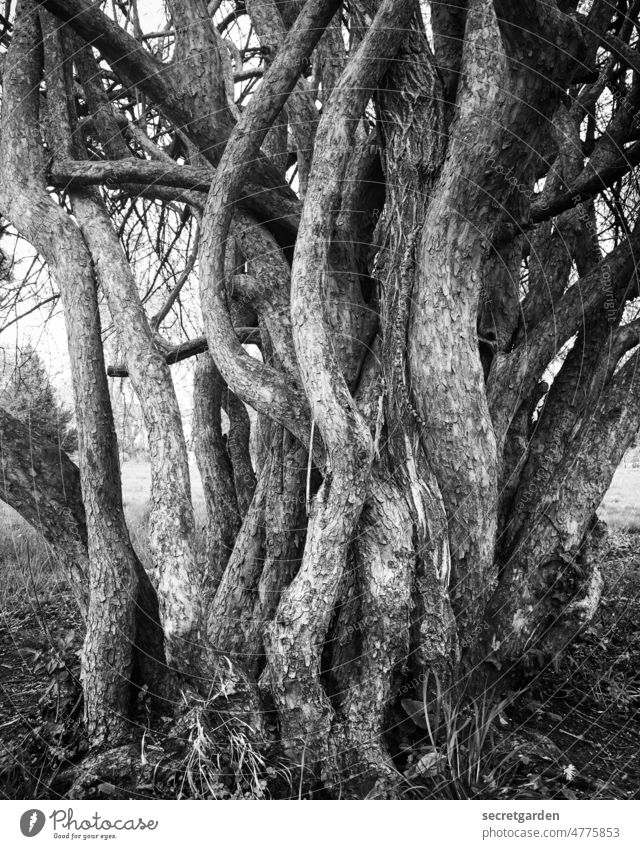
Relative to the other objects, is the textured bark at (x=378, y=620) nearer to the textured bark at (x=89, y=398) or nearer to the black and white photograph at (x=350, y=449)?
the black and white photograph at (x=350, y=449)

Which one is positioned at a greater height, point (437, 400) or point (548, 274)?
point (548, 274)

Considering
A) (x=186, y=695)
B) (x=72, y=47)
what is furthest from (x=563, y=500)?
(x=72, y=47)

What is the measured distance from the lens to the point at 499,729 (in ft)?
8.78

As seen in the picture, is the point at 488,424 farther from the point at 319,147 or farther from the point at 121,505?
the point at 121,505

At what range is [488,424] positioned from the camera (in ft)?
9.07

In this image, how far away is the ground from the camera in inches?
90.7

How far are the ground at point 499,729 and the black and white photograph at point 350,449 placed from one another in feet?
0.06

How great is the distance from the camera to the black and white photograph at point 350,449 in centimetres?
241

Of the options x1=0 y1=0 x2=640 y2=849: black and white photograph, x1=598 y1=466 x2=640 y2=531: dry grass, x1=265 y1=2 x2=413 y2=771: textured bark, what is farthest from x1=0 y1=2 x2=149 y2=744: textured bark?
x1=598 y1=466 x2=640 y2=531: dry grass

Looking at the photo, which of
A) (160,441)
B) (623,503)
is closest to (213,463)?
(160,441)

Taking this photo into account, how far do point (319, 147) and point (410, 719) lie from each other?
2468 mm

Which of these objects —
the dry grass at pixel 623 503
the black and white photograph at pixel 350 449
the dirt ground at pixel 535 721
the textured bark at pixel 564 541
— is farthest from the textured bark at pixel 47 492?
the dry grass at pixel 623 503

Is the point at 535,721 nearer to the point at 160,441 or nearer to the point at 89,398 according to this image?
the point at 160,441

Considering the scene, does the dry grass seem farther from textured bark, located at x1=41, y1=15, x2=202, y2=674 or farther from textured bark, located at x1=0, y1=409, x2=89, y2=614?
textured bark, located at x1=0, y1=409, x2=89, y2=614
